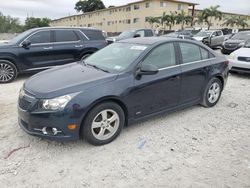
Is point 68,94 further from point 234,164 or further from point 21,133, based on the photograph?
point 234,164

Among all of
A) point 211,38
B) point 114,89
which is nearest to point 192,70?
point 114,89

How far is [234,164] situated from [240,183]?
14.8 inches

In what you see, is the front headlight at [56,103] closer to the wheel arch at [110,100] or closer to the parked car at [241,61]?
the wheel arch at [110,100]

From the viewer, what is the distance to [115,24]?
172 ft

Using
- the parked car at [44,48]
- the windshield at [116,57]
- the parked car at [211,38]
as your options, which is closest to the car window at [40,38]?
the parked car at [44,48]

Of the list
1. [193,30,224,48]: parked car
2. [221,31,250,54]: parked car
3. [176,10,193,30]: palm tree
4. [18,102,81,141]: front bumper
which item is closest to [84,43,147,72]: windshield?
[18,102,81,141]: front bumper

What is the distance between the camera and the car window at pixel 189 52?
423 cm

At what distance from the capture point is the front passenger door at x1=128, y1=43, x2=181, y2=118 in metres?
3.52

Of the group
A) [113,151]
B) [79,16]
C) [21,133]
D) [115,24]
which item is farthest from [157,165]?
[79,16]

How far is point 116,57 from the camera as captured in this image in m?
3.95

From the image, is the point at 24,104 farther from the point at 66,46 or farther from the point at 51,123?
the point at 66,46

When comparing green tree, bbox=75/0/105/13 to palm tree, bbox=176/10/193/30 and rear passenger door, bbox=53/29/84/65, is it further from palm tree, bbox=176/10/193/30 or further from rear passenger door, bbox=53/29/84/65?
rear passenger door, bbox=53/29/84/65

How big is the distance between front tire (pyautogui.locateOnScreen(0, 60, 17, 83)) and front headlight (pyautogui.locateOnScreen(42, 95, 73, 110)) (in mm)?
4718

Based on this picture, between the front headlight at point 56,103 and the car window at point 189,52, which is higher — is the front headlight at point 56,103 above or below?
below
